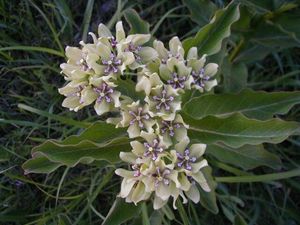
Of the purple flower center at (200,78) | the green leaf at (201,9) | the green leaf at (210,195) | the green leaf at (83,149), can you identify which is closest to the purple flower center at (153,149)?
the green leaf at (83,149)

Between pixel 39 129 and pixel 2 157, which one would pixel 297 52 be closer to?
pixel 39 129

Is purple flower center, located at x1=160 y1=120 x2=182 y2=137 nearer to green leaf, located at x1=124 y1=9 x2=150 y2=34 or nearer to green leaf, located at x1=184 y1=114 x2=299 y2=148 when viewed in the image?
green leaf, located at x1=184 y1=114 x2=299 y2=148

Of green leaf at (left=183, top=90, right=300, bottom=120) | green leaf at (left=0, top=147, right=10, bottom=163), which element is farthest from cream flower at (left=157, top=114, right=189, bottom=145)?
green leaf at (left=0, top=147, right=10, bottom=163)

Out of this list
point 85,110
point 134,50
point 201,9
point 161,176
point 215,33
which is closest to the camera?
point 161,176

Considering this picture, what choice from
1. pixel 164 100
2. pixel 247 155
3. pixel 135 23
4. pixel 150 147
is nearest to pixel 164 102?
pixel 164 100

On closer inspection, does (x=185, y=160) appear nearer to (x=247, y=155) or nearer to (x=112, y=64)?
(x=112, y=64)

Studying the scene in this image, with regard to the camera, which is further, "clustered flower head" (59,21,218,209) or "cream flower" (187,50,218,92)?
"cream flower" (187,50,218,92)
